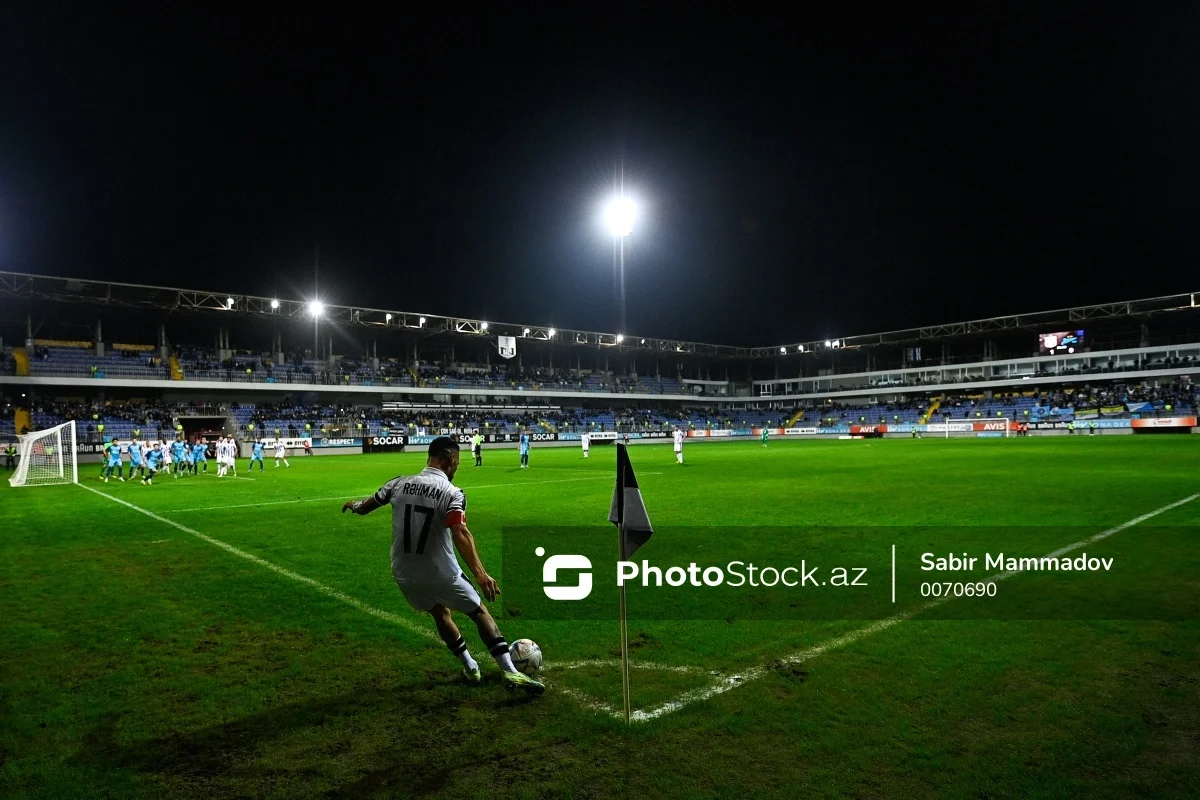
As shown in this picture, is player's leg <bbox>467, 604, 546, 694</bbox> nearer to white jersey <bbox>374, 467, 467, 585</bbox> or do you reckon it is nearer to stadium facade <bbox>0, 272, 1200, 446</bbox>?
white jersey <bbox>374, 467, 467, 585</bbox>

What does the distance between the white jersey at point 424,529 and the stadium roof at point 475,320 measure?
180 feet

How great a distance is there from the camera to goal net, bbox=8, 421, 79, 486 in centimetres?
2473

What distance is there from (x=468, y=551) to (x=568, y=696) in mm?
1333

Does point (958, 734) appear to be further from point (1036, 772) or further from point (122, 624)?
point (122, 624)

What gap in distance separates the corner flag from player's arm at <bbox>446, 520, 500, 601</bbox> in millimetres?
984

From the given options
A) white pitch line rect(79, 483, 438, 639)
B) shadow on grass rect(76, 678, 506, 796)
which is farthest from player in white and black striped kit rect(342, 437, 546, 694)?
white pitch line rect(79, 483, 438, 639)

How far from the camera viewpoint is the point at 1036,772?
3.69 meters

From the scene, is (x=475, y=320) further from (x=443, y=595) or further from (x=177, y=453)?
(x=443, y=595)

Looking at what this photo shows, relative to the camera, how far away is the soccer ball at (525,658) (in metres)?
5.11

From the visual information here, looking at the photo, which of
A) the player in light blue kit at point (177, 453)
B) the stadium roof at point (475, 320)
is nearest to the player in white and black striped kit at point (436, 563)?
the player in light blue kit at point (177, 453)

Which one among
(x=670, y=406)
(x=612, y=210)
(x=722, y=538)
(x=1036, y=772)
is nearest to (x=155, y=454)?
(x=722, y=538)

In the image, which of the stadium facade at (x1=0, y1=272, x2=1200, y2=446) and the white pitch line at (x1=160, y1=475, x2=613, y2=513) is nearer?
the white pitch line at (x1=160, y1=475, x2=613, y2=513)

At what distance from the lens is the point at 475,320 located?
6950 cm

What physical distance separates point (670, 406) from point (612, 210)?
5237 cm
